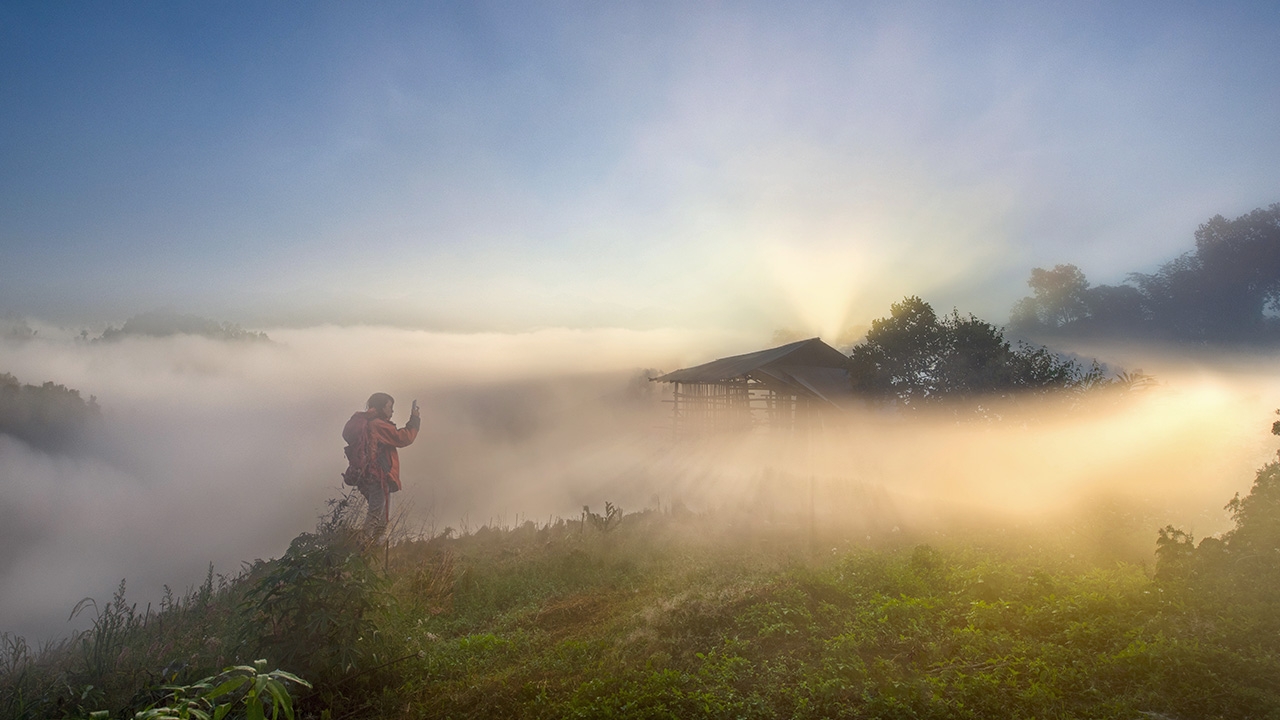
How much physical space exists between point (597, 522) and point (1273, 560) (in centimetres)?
1316

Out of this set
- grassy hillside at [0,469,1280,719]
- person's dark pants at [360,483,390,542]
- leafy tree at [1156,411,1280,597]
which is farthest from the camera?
person's dark pants at [360,483,390,542]

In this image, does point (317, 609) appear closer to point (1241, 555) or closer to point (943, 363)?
point (1241, 555)

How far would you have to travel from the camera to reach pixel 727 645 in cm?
714

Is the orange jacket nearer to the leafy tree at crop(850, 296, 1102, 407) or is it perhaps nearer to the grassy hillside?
the grassy hillside

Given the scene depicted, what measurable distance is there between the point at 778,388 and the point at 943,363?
6.52 m

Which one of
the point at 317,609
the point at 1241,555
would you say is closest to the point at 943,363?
the point at 1241,555

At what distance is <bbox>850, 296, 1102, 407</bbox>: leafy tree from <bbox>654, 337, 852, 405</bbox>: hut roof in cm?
204

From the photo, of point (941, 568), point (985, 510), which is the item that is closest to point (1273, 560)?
point (941, 568)

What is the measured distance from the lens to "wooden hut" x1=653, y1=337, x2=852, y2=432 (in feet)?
74.7

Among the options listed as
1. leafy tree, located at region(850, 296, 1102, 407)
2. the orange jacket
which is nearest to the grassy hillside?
the orange jacket

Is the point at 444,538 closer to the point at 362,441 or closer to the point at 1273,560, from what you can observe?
the point at 362,441

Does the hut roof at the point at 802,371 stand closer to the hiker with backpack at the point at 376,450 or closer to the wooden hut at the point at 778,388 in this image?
the wooden hut at the point at 778,388

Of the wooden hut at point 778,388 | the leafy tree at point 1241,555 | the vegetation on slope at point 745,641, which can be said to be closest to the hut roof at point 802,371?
the wooden hut at point 778,388

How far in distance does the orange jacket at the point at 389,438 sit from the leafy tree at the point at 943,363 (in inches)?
728
